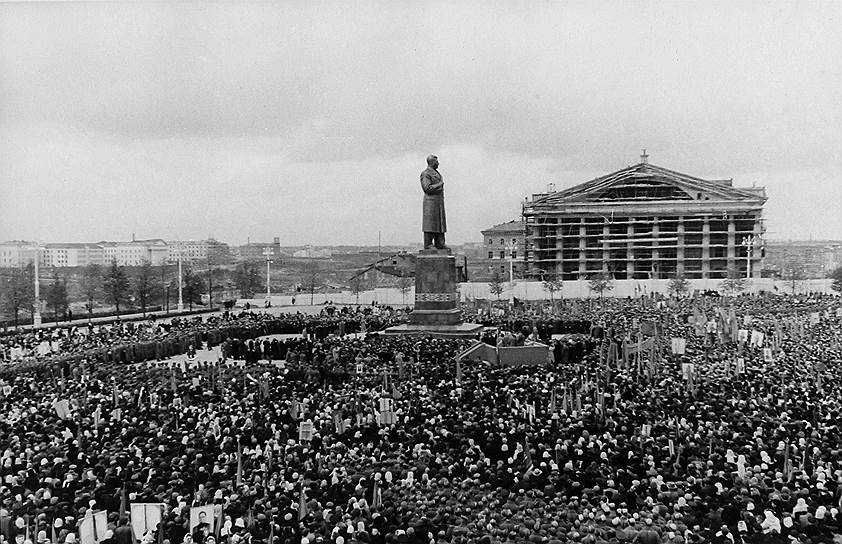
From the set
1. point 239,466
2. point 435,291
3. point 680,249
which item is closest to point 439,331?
point 435,291

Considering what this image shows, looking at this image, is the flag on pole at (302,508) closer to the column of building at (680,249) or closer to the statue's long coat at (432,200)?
the statue's long coat at (432,200)

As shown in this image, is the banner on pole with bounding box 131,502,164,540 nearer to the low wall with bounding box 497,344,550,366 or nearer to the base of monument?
the low wall with bounding box 497,344,550,366

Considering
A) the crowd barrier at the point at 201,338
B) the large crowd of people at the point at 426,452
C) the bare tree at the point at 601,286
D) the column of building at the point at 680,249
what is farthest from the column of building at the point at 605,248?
the large crowd of people at the point at 426,452

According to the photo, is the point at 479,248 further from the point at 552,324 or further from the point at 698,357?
the point at 698,357

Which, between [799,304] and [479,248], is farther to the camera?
[479,248]

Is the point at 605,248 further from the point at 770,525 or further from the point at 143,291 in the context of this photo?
the point at 770,525

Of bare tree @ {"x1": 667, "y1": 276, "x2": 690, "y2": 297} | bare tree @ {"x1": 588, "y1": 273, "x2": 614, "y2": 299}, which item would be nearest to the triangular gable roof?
bare tree @ {"x1": 588, "y1": 273, "x2": 614, "y2": 299}

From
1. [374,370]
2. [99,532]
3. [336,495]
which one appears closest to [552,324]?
[374,370]
